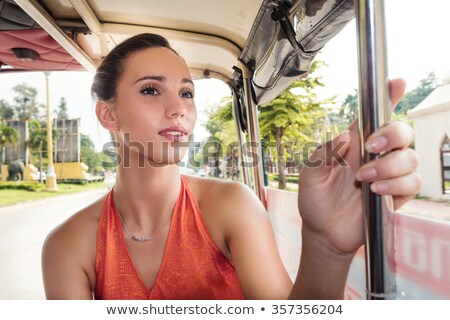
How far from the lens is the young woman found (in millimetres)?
731

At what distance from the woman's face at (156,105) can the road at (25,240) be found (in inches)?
13.9

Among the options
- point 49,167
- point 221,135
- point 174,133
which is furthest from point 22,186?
point 174,133

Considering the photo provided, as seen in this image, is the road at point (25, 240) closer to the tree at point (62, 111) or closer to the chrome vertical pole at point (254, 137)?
the tree at point (62, 111)

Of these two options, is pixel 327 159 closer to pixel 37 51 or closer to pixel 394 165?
pixel 394 165

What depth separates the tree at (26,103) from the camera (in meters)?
1.27

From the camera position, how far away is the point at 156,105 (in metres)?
0.73

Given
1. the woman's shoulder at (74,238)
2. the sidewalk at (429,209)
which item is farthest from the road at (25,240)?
the sidewalk at (429,209)

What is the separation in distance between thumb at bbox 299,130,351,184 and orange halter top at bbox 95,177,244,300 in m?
0.37

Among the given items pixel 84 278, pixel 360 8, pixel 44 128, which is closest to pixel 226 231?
pixel 84 278

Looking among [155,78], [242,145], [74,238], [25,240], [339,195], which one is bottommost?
[25,240]

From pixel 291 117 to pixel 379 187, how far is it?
1.15 meters

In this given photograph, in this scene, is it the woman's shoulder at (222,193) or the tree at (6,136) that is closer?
the woman's shoulder at (222,193)
